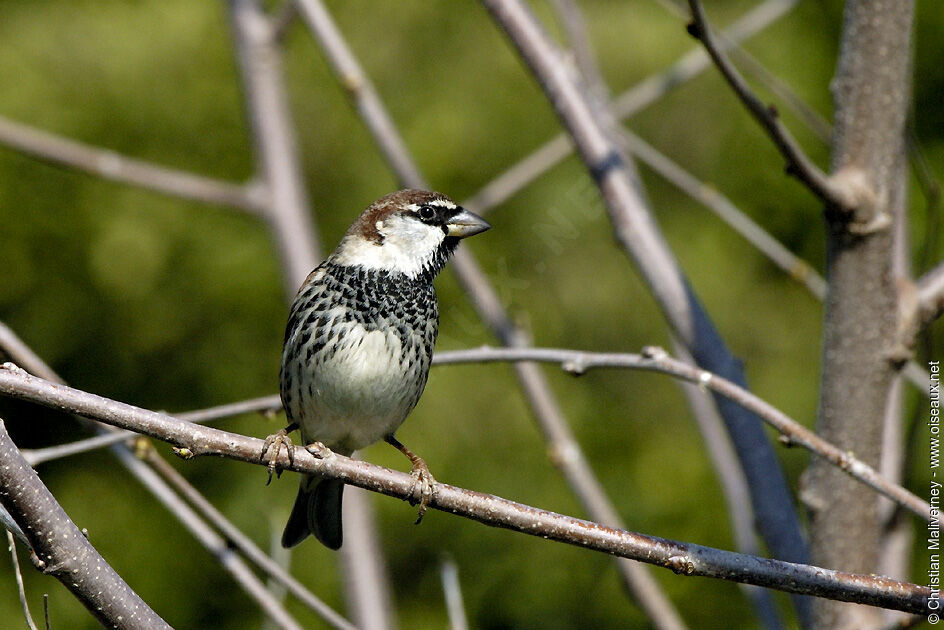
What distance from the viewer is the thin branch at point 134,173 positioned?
9.48ft

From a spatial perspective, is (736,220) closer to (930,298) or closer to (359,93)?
(930,298)

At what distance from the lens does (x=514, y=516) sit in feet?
5.39

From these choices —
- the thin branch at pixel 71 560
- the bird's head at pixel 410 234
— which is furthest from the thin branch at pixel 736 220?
the thin branch at pixel 71 560

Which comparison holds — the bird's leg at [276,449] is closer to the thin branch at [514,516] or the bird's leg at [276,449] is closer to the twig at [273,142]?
the thin branch at [514,516]

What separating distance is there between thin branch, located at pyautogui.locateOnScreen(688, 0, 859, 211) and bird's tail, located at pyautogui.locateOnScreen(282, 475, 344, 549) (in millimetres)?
1329

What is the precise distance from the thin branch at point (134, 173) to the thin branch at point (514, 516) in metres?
1.50

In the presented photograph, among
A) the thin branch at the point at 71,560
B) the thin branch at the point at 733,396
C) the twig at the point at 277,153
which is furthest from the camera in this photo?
the twig at the point at 277,153

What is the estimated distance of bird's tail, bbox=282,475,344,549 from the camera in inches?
104

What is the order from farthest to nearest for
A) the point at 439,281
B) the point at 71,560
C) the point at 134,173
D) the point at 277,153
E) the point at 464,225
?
the point at 439,281
the point at 277,153
the point at 134,173
the point at 464,225
the point at 71,560

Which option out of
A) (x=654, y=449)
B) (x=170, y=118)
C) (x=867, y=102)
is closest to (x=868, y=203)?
(x=867, y=102)

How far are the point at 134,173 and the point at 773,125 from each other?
6.02 feet

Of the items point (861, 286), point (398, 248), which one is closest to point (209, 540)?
point (398, 248)

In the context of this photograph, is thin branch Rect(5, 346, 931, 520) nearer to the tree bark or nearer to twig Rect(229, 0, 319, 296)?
the tree bark

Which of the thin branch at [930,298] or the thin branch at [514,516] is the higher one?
Answer: the thin branch at [930,298]
